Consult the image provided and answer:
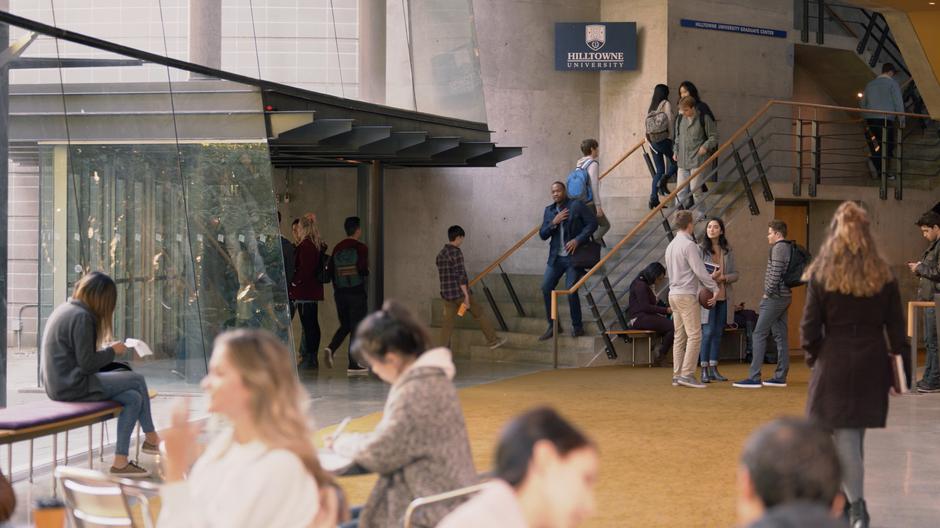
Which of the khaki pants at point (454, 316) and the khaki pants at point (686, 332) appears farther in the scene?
the khaki pants at point (454, 316)

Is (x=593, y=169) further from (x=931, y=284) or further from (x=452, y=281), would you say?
(x=931, y=284)

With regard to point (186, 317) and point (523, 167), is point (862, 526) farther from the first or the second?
point (523, 167)

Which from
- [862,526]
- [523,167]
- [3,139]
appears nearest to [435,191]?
[523,167]

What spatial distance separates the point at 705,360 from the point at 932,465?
182 inches

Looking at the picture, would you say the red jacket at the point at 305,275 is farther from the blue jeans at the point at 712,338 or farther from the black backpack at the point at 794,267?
the black backpack at the point at 794,267

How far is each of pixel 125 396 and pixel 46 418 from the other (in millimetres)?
875

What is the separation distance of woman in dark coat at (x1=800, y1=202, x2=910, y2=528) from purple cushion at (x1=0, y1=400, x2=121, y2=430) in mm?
4128

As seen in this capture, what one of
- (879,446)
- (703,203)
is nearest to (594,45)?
(703,203)

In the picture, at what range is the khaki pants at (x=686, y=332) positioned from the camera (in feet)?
39.0

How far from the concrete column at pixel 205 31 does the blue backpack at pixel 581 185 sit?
4.68m

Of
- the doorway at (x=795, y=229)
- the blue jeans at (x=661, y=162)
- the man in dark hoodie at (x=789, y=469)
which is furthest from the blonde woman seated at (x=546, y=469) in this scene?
the doorway at (x=795, y=229)

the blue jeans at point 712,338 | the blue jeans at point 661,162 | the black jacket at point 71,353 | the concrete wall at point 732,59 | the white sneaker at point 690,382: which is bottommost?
the white sneaker at point 690,382

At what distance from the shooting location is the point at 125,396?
7.56 metres

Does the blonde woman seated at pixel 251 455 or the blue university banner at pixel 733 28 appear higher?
the blue university banner at pixel 733 28
